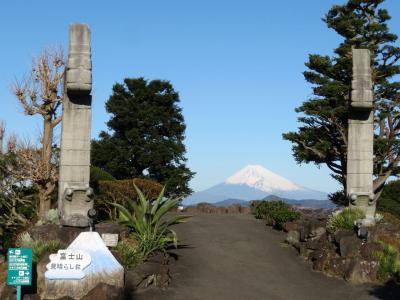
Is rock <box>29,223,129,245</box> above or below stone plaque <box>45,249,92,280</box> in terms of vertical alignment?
above

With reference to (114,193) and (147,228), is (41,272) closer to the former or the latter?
(147,228)

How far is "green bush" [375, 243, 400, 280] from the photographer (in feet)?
48.2

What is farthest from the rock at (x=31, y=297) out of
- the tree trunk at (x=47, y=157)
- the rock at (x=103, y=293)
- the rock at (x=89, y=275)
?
the tree trunk at (x=47, y=157)

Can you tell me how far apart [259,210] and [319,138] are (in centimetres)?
747

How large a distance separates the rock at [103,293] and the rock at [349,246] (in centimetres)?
743

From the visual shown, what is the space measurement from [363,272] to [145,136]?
2489cm

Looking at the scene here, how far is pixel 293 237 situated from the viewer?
19047 millimetres

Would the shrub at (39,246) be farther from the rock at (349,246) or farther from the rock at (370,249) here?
the rock at (370,249)

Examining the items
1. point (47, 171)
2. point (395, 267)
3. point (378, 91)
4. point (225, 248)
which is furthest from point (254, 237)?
point (378, 91)

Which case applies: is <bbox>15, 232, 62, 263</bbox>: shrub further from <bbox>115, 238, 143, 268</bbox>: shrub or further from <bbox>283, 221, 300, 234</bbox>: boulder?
<bbox>283, 221, 300, 234</bbox>: boulder

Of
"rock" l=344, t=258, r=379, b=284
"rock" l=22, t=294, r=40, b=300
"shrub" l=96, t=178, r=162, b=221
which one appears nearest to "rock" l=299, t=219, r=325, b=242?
"rock" l=344, t=258, r=379, b=284

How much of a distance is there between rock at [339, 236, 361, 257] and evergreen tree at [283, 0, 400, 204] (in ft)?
42.8

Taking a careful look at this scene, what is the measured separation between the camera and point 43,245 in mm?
13773

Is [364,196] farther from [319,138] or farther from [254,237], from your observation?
[319,138]
